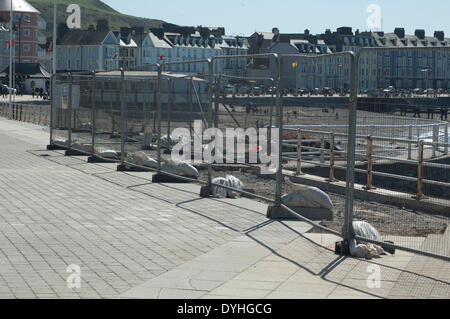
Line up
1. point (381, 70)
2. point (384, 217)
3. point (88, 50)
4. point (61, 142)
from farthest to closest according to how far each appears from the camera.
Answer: point (88, 50), point (61, 142), point (384, 217), point (381, 70)

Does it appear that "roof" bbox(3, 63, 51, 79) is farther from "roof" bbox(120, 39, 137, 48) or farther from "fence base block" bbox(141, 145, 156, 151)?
"fence base block" bbox(141, 145, 156, 151)

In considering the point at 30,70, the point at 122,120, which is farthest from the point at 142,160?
the point at 30,70

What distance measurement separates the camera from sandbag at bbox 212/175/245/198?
13.0 metres

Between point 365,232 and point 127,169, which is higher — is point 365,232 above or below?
above

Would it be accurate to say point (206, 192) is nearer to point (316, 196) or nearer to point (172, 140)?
point (316, 196)

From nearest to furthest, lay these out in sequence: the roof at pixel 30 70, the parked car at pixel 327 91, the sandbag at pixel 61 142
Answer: the parked car at pixel 327 91 < the sandbag at pixel 61 142 < the roof at pixel 30 70

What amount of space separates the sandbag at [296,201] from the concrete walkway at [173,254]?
1.25 ft

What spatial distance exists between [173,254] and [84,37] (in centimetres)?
13982

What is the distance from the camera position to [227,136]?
1333 centimetres

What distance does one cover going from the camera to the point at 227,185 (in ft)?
42.6

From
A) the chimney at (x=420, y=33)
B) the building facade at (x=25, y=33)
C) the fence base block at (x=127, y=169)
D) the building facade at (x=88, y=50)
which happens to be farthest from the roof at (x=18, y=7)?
the fence base block at (x=127, y=169)

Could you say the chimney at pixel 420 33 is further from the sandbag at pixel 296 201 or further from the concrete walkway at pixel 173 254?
the sandbag at pixel 296 201

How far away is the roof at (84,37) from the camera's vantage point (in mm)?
140375

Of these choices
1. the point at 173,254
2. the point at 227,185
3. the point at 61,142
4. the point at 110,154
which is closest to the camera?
the point at 173,254
